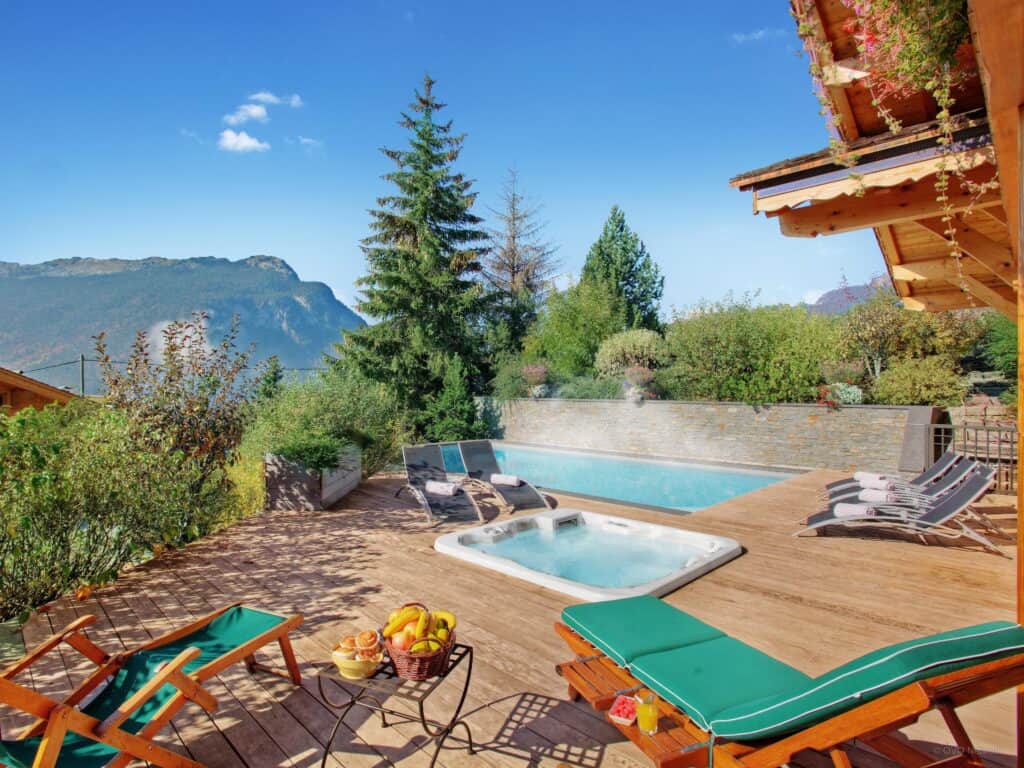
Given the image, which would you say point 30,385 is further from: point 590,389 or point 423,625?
point 590,389

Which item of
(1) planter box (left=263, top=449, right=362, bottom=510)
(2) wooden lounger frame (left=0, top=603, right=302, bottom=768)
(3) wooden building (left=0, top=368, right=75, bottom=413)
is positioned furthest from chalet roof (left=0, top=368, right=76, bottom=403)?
(2) wooden lounger frame (left=0, top=603, right=302, bottom=768)

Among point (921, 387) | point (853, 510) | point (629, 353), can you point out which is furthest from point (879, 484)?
point (629, 353)

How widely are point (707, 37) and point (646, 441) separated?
833 cm

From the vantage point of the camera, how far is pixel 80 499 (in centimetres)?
416

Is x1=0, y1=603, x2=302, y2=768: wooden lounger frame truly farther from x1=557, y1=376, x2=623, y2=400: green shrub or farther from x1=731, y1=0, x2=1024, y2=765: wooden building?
x1=557, y1=376, x2=623, y2=400: green shrub

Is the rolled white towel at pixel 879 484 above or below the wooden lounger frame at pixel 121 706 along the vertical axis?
above

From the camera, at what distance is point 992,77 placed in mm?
1718

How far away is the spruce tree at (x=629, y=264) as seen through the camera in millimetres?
21797

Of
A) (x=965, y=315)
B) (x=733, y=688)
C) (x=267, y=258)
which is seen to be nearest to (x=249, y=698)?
(x=733, y=688)

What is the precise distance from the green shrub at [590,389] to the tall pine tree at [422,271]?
3.14 metres

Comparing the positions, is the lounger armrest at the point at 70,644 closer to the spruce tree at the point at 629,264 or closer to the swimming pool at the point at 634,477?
the swimming pool at the point at 634,477

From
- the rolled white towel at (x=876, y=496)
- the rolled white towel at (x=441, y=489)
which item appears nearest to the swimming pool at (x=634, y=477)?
the rolled white towel at (x=441, y=489)

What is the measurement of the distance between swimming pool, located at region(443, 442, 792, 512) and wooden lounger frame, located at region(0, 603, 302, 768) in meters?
5.29

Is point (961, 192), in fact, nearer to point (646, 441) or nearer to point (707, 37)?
point (646, 441)
